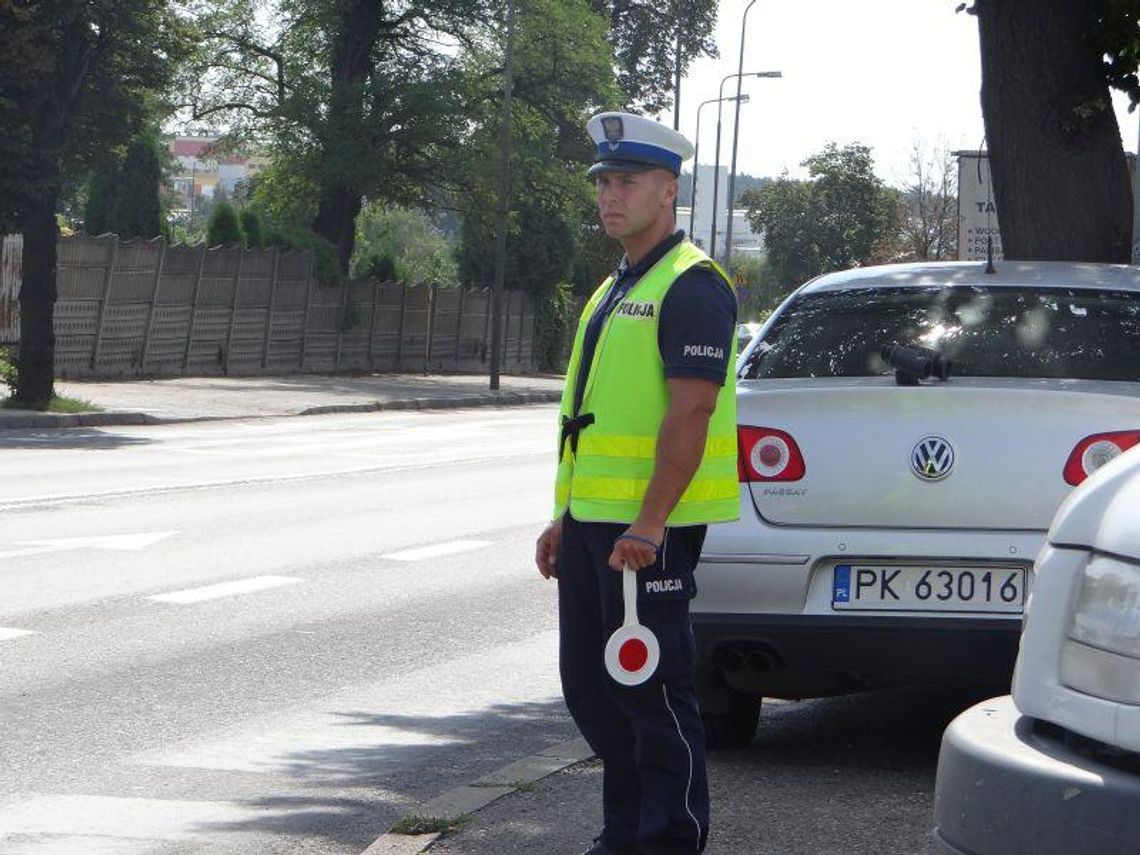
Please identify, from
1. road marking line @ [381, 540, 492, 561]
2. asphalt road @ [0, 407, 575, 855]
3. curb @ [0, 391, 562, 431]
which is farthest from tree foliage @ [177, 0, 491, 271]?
road marking line @ [381, 540, 492, 561]

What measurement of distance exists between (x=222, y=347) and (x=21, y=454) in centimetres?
2068

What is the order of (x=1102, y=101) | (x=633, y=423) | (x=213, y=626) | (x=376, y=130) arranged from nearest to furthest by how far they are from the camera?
(x=633, y=423) → (x=213, y=626) → (x=1102, y=101) → (x=376, y=130)

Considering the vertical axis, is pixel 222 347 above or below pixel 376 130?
A: below

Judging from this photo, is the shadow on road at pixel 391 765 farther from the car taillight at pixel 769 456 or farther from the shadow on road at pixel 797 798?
the car taillight at pixel 769 456

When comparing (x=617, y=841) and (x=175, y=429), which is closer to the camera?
(x=617, y=841)

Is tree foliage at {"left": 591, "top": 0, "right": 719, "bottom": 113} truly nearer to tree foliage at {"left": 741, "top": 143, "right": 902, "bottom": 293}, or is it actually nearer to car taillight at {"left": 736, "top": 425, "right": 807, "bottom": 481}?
tree foliage at {"left": 741, "top": 143, "right": 902, "bottom": 293}

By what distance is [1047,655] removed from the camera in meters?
3.35

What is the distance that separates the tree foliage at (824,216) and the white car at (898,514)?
78896mm

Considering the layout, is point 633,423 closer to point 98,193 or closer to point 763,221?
point 98,193

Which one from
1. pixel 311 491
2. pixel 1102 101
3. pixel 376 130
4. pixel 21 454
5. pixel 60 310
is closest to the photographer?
pixel 1102 101

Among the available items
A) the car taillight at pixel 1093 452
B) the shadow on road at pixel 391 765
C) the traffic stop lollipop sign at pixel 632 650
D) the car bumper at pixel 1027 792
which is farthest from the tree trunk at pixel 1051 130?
the car bumper at pixel 1027 792

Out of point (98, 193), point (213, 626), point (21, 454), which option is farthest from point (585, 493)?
point (98, 193)

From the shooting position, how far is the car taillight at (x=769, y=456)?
6.85m

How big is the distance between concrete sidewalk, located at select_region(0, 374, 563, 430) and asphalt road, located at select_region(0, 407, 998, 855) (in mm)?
11479
